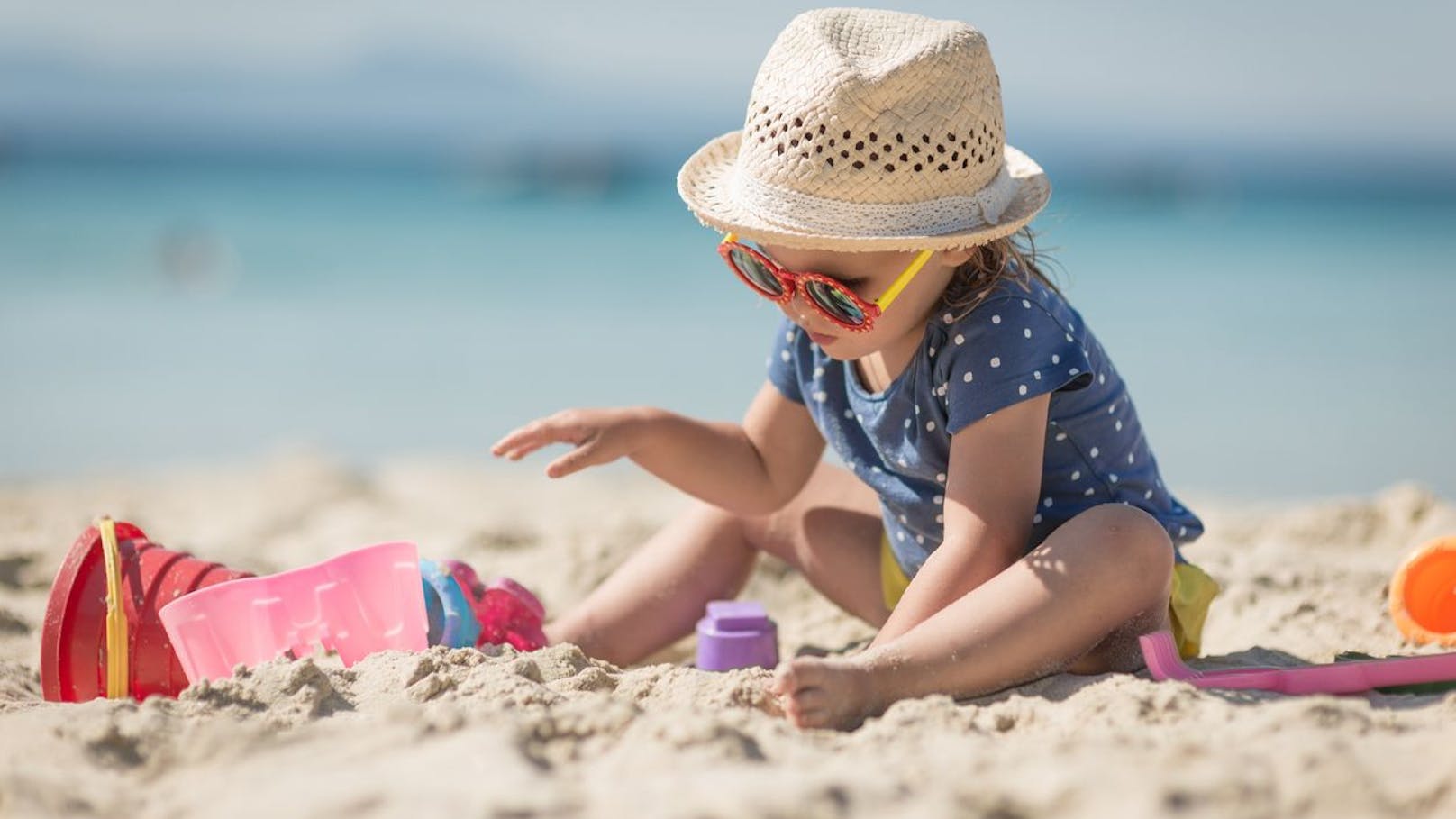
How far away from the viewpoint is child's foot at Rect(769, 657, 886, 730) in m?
1.79

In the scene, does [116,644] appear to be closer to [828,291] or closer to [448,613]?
[448,613]

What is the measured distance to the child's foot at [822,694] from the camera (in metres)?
1.79

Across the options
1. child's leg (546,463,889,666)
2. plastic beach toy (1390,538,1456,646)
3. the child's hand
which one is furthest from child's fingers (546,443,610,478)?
plastic beach toy (1390,538,1456,646)

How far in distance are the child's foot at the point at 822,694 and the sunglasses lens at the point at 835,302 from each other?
518mm

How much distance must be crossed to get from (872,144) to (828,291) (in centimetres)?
22

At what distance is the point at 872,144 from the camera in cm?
200

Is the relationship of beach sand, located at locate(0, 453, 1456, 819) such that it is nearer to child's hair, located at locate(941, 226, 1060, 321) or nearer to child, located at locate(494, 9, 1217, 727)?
child, located at locate(494, 9, 1217, 727)

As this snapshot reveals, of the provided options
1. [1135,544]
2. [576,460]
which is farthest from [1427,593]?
[576,460]

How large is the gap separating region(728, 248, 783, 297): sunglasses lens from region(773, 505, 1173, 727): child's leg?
553mm

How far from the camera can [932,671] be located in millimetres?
1890

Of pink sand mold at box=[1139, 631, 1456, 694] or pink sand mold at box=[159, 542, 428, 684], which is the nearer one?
pink sand mold at box=[1139, 631, 1456, 694]

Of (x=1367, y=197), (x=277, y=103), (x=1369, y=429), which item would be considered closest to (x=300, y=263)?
(x=1369, y=429)

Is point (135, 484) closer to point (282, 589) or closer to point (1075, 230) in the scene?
point (282, 589)

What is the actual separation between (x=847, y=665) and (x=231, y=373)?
6.18 meters
